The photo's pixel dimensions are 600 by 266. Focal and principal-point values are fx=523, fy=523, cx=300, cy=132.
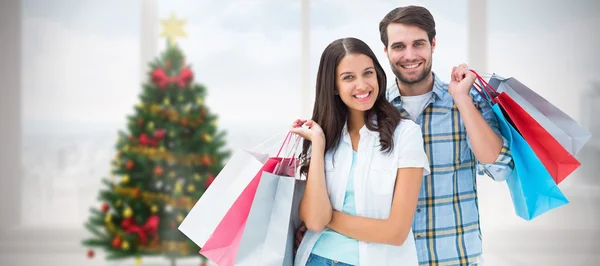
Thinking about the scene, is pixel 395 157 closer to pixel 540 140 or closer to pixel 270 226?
pixel 270 226

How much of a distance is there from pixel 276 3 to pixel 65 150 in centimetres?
203

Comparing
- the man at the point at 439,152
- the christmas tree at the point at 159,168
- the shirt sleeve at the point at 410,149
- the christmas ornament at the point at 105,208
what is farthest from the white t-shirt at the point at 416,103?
the christmas ornament at the point at 105,208

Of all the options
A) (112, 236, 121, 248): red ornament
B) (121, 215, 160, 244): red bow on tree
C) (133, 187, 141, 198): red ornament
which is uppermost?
(133, 187, 141, 198): red ornament

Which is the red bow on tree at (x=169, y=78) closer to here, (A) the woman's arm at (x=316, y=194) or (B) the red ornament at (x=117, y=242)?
(B) the red ornament at (x=117, y=242)

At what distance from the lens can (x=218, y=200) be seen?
1362 mm

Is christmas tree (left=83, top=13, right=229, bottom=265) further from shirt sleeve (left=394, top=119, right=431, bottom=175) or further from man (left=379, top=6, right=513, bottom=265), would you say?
shirt sleeve (left=394, top=119, right=431, bottom=175)

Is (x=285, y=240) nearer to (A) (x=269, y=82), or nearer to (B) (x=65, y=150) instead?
(A) (x=269, y=82)

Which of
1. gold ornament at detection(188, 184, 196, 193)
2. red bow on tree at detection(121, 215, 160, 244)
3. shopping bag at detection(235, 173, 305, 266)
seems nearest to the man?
shopping bag at detection(235, 173, 305, 266)

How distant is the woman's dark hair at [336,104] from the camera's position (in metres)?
1.36

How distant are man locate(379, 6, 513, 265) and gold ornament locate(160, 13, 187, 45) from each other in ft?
8.69

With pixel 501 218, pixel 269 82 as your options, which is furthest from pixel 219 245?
pixel 501 218

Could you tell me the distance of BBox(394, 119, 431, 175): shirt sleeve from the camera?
1.26m

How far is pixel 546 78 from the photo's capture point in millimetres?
3922

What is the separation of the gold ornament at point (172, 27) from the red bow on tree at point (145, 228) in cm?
136
